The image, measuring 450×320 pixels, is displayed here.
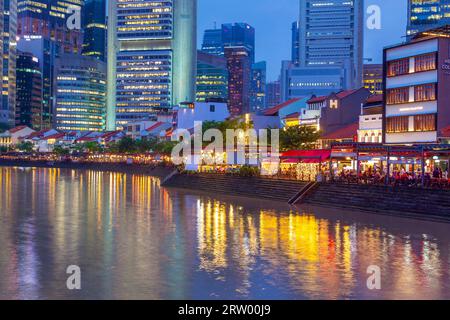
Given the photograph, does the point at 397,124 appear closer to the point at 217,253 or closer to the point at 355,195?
the point at 355,195

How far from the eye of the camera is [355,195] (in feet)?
182

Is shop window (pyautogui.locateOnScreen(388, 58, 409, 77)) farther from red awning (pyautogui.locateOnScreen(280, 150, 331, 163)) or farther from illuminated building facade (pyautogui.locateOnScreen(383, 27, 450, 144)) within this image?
red awning (pyautogui.locateOnScreen(280, 150, 331, 163))

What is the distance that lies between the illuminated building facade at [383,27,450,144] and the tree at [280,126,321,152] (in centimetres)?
1687

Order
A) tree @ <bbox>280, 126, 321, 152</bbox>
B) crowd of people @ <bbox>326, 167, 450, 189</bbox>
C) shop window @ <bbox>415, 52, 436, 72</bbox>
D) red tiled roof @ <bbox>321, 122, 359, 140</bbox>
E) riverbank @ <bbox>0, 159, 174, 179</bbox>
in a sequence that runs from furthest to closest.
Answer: riverbank @ <bbox>0, 159, 174, 179</bbox>, tree @ <bbox>280, 126, 321, 152</bbox>, red tiled roof @ <bbox>321, 122, 359, 140</bbox>, shop window @ <bbox>415, 52, 436, 72</bbox>, crowd of people @ <bbox>326, 167, 450, 189</bbox>

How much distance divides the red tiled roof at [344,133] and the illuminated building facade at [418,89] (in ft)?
48.3

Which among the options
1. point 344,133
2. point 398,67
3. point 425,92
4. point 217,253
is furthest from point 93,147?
point 217,253

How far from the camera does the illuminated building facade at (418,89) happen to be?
61781mm

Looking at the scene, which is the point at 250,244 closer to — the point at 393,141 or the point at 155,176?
the point at 393,141

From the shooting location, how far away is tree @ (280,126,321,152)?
84.9m

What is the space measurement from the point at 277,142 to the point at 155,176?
47100 mm

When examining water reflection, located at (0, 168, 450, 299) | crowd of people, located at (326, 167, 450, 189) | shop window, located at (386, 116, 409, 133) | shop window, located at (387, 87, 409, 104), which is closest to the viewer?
water reflection, located at (0, 168, 450, 299)

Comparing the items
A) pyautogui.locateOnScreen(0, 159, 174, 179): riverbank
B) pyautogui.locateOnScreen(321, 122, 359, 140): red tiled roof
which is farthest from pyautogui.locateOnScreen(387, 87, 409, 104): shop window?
pyautogui.locateOnScreen(0, 159, 174, 179): riverbank

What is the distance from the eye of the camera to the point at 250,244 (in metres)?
34.8

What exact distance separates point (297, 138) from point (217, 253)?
54.6 meters
